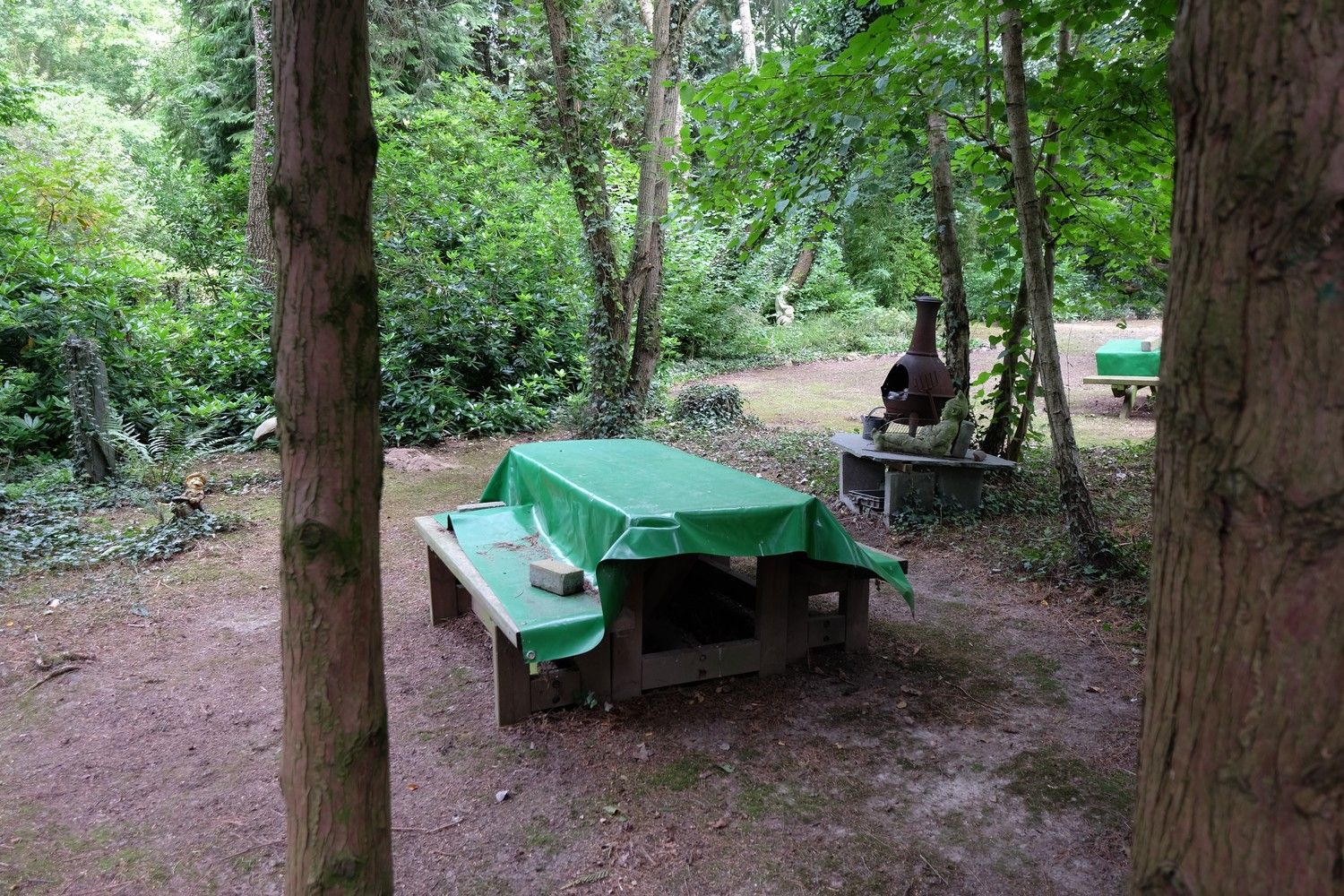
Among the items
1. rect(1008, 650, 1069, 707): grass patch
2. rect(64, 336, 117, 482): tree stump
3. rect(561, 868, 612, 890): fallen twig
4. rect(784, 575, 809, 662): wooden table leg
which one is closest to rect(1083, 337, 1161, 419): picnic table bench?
rect(1008, 650, 1069, 707): grass patch

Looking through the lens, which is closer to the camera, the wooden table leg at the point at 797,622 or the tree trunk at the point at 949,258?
the wooden table leg at the point at 797,622

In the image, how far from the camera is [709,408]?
434 inches

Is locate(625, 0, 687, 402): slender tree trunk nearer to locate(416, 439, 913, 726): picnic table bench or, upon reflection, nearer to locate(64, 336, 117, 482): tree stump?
locate(64, 336, 117, 482): tree stump

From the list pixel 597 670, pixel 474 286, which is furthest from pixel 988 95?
pixel 474 286

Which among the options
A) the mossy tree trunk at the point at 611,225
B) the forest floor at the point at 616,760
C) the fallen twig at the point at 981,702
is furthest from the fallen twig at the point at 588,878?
the mossy tree trunk at the point at 611,225

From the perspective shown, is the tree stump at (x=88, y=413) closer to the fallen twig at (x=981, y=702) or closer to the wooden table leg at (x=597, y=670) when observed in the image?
the wooden table leg at (x=597, y=670)

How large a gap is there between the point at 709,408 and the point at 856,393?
13.1 feet

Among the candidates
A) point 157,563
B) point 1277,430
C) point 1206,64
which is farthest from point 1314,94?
point 157,563

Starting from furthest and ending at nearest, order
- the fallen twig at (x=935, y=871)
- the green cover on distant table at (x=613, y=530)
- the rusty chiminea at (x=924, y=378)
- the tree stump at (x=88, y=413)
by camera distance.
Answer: the tree stump at (x=88, y=413)
the rusty chiminea at (x=924, y=378)
the green cover on distant table at (x=613, y=530)
the fallen twig at (x=935, y=871)

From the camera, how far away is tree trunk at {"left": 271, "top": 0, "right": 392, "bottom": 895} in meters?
1.50

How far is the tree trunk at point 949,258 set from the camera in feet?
24.0

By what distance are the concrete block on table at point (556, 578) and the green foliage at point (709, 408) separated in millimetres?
6811

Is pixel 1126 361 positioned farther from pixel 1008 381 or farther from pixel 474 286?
pixel 474 286

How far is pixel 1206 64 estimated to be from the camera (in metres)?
1.08
